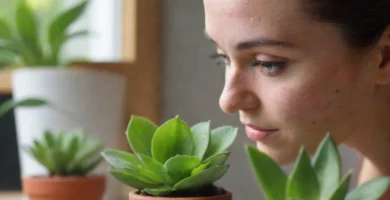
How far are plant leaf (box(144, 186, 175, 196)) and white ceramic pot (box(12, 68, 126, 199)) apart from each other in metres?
0.53

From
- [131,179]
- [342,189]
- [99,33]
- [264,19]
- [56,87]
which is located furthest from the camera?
[99,33]

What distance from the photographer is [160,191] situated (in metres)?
0.44

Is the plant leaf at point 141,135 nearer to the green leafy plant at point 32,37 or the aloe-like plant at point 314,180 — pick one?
the aloe-like plant at point 314,180

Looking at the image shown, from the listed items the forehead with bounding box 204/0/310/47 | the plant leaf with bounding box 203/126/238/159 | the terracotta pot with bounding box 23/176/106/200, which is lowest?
the terracotta pot with bounding box 23/176/106/200

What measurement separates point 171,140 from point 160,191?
0.05m

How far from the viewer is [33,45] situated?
1.01m

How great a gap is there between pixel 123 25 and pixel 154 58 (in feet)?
0.33

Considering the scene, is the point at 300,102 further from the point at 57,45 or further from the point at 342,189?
the point at 57,45

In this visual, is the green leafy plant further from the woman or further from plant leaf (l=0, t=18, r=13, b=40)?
the woman

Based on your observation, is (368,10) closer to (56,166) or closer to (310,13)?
(310,13)

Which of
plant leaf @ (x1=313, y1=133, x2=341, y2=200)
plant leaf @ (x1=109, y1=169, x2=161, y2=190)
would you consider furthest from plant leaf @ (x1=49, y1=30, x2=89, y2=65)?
plant leaf @ (x1=313, y1=133, x2=341, y2=200)

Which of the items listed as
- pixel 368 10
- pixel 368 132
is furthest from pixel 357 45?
pixel 368 132

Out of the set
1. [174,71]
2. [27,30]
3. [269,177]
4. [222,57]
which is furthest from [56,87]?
[269,177]

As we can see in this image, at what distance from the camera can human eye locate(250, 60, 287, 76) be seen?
0.56 metres
